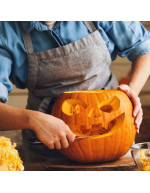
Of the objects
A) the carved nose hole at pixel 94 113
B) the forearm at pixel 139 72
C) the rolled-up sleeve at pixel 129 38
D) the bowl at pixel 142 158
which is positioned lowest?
the bowl at pixel 142 158

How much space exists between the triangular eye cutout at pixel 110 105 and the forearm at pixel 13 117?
9.0 inches

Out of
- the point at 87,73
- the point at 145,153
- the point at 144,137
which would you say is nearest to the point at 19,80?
the point at 87,73

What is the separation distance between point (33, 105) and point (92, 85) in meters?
0.24

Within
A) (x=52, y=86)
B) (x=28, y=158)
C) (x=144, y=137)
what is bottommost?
(x=144, y=137)

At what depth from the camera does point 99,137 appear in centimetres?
87

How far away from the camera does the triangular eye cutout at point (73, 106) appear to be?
905 mm

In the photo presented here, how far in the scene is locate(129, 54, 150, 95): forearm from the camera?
1.08 meters

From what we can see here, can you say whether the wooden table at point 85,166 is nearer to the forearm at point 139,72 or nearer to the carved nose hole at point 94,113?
the carved nose hole at point 94,113

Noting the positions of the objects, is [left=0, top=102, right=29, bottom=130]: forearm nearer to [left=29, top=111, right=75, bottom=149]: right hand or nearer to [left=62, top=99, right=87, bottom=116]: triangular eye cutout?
[left=29, top=111, right=75, bottom=149]: right hand

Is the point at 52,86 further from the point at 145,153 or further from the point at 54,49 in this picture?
the point at 145,153

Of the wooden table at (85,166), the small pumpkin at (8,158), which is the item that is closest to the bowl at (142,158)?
the wooden table at (85,166)

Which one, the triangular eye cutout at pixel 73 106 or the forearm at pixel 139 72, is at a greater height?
the forearm at pixel 139 72

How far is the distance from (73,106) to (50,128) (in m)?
0.15

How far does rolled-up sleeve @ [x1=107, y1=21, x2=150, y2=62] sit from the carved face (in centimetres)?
27
